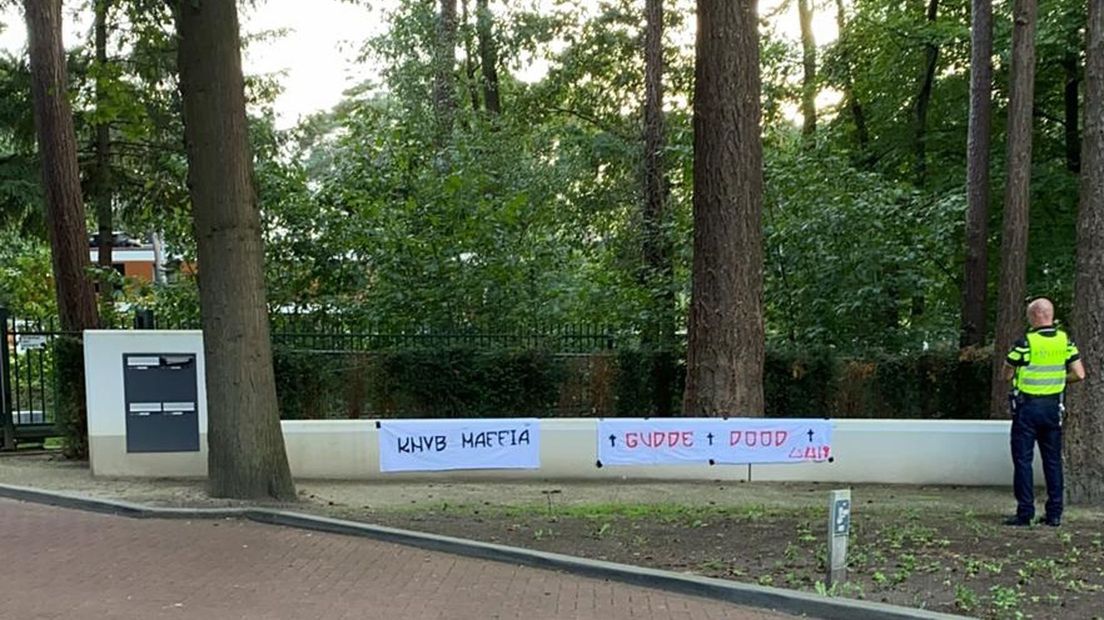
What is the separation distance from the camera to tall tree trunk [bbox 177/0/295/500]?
841 centimetres

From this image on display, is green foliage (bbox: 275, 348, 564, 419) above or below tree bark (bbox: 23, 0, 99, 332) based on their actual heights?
below

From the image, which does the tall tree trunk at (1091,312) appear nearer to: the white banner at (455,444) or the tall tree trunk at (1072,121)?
the white banner at (455,444)

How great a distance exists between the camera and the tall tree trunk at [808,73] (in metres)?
19.9

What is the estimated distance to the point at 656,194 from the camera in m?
17.8

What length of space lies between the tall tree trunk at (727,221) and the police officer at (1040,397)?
3.20 m

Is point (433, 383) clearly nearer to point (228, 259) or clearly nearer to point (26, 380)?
point (228, 259)

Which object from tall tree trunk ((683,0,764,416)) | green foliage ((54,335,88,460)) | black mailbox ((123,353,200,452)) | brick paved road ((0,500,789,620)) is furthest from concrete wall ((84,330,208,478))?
tall tree trunk ((683,0,764,416))

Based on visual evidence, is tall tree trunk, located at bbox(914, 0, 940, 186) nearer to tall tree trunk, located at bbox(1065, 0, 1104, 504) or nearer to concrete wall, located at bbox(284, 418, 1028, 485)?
concrete wall, located at bbox(284, 418, 1028, 485)

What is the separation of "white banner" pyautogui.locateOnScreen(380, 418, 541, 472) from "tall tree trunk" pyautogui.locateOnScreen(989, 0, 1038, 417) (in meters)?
6.15

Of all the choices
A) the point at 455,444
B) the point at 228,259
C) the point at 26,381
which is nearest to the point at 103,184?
the point at 26,381

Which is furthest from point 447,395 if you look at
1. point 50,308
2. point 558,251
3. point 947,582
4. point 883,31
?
point 50,308

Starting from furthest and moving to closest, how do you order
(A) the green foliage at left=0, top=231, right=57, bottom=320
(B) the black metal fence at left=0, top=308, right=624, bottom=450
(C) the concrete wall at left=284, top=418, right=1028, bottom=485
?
(A) the green foliage at left=0, top=231, right=57, bottom=320, (B) the black metal fence at left=0, top=308, right=624, bottom=450, (C) the concrete wall at left=284, top=418, right=1028, bottom=485

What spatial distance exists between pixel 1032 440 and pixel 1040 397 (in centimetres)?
39

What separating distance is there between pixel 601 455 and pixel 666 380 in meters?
2.15
